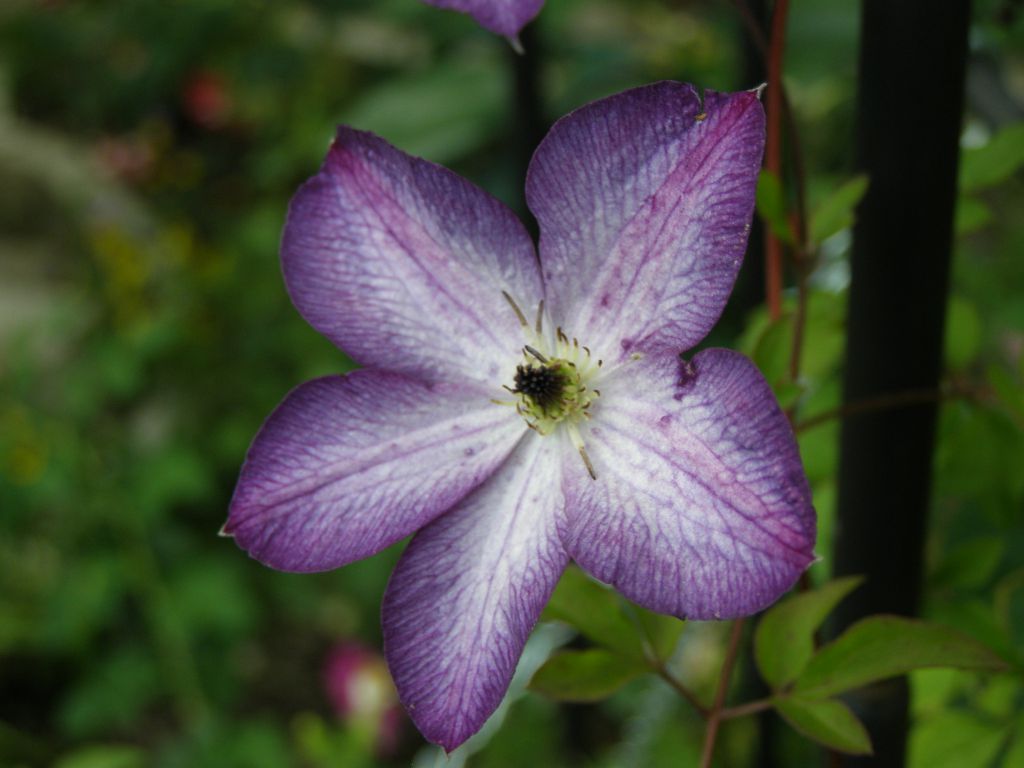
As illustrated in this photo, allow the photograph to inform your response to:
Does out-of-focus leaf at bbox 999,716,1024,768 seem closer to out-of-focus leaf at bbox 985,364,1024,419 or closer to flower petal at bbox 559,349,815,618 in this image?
out-of-focus leaf at bbox 985,364,1024,419

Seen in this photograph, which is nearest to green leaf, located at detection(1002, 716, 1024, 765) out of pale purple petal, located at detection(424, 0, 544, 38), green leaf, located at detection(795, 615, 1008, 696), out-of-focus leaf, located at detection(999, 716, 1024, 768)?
out-of-focus leaf, located at detection(999, 716, 1024, 768)

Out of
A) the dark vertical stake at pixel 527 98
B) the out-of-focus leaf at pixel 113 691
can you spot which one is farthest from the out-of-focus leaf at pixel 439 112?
the out-of-focus leaf at pixel 113 691

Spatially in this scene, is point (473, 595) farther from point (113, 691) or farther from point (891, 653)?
point (113, 691)

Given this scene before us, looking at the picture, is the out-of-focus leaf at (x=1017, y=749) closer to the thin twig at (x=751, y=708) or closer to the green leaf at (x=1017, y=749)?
the green leaf at (x=1017, y=749)

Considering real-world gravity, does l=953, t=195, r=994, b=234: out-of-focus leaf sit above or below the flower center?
below

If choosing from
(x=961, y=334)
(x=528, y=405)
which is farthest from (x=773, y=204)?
A: (x=961, y=334)

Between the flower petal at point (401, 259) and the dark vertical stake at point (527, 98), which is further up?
the dark vertical stake at point (527, 98)
